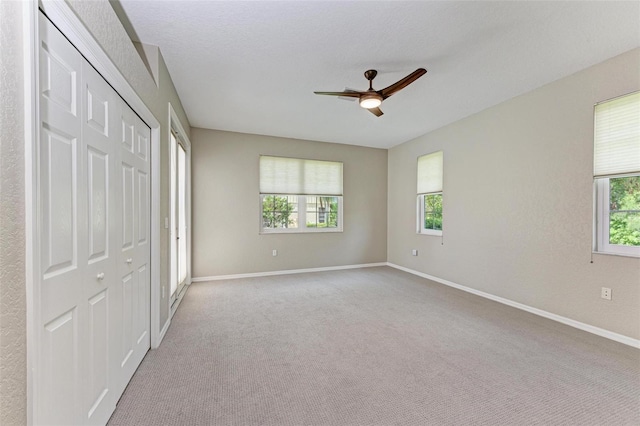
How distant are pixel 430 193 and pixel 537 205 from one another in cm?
187

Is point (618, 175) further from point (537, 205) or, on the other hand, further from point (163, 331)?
point (163, 331)

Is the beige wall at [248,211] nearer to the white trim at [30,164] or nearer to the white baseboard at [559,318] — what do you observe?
the white baseboard at [559,318]

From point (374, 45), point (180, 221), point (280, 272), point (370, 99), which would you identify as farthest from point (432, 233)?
point (180, 221)

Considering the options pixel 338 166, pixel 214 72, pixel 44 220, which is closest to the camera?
pixel 44 220

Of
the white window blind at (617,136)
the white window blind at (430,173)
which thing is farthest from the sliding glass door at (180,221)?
the white window blind at (617,136)

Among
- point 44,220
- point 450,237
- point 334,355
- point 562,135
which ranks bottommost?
point 334,355

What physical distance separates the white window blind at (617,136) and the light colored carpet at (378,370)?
5.58ft

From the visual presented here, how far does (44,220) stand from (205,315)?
2.51 metres

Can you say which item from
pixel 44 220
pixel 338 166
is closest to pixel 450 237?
pixel 338 166

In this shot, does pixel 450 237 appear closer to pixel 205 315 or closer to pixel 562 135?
pixel 562 135

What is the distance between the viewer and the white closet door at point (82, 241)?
109cm

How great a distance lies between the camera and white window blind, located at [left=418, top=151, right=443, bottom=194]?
16.1 ft

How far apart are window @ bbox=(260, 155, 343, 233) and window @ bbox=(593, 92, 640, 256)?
13.0ft

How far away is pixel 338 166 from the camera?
5.91m
